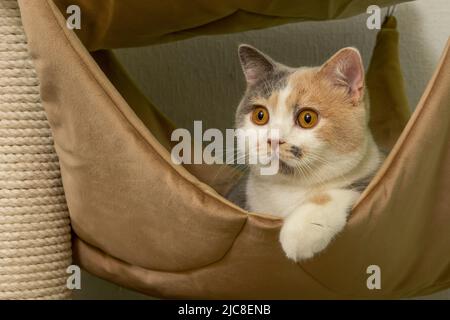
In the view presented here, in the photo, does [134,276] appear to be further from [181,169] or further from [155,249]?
[181,169]

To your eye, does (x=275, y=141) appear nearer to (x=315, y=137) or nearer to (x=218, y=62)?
(x=315, y=137)

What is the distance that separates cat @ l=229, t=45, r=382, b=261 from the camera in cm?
91

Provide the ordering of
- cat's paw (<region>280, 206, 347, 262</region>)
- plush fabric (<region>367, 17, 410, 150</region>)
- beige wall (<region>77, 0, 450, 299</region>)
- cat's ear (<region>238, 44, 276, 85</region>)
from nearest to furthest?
1. cat's paw (<region>280, 206, 347, 262</region>)
2. cat's ear (<region>238, 44, 276, 85</region>)
3. plush fabric (<region>367, 17, 410, 150</region>)
4. beige wall (<region>77, 0, 450, 299</region>)

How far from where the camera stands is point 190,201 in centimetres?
86

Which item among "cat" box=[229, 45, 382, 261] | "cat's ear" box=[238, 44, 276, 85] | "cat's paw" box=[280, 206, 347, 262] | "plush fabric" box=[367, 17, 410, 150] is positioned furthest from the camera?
"plush fabric" box=[367, 17, 410, 150]

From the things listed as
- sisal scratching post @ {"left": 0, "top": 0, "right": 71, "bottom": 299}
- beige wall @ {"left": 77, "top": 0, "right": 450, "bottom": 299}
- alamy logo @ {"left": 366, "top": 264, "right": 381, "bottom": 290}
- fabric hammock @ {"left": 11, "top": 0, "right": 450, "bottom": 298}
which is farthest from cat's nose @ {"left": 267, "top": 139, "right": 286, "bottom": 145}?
beige wall @ {"left": 77, "top": 0, "right": 450, "bottom": 299}

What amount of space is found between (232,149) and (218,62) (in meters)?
0.57

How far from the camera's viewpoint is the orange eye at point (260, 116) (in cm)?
98

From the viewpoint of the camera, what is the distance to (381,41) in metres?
1.33

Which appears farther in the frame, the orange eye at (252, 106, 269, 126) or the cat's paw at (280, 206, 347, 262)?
the orange eye at (252, 106, 269, 126)

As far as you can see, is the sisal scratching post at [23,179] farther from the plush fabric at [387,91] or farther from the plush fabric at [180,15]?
the plush fabric at [387,91]

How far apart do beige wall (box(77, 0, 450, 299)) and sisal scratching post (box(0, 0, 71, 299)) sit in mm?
558

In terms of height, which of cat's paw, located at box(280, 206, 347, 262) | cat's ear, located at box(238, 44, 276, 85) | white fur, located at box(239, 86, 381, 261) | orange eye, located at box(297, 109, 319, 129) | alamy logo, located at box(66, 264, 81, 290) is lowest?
alamy logo, located at box(66, 264, 81, 290)

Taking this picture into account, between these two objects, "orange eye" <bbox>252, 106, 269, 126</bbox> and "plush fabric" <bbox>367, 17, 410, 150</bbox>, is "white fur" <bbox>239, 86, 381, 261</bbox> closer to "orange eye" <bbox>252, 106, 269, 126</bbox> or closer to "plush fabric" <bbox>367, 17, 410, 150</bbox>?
"orange eye" <bbox>252, 106, 269, 126</bbox>
